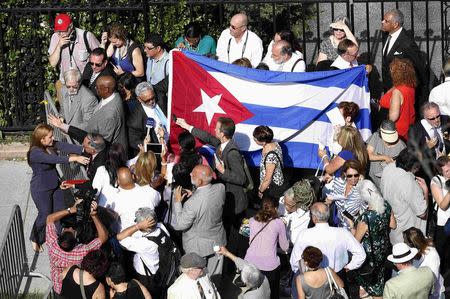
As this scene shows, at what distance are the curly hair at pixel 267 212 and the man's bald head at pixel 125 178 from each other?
4.64 feet

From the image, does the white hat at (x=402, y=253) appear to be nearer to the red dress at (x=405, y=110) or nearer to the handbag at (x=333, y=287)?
the handbag at (x=333, y=287)

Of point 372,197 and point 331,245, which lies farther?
point 372,197

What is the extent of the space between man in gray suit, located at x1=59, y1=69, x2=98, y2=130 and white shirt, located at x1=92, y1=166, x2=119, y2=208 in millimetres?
1338

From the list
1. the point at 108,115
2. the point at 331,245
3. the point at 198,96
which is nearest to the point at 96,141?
the point at 108,115

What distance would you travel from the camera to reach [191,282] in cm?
1505

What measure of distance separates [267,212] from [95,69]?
3.44m

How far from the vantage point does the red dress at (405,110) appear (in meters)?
18.0

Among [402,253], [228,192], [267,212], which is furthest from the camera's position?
[228,192]

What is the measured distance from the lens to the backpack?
15953 millimetres

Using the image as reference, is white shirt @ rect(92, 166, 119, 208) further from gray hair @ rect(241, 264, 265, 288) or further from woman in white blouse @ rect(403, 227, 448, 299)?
woman in white blouse @ rect(403, 227, 448, 299)

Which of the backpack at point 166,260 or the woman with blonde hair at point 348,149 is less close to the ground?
the woman with blonde hair at point 348,149

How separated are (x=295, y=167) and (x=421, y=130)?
1.64 meters

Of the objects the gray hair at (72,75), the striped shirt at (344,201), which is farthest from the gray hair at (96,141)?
the striped shirt at (344,201)

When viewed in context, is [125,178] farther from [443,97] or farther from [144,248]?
[443,97]
